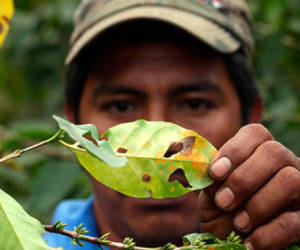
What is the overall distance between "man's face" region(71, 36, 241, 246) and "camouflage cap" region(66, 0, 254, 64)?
0.05 metres

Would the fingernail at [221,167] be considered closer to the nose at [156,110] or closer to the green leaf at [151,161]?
the green leaf at [151,161]

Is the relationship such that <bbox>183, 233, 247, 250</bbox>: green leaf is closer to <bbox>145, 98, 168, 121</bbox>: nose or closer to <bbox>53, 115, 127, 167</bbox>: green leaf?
<bbox>53, 115, 127, 167</bbox>: green leaf

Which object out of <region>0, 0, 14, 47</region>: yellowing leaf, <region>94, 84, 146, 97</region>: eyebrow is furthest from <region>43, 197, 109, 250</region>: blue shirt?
<region>0, 0, 14, 47</region>: yellowing leaf

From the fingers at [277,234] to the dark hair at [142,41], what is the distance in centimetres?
82

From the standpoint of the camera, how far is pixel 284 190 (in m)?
0.68

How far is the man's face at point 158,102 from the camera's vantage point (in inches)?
51.3

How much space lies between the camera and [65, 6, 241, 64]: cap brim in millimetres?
1431

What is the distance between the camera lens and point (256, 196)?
0.69m

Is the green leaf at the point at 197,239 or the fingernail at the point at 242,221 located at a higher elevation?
the green leaf at the point at 197,239

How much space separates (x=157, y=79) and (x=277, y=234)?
29.1 inches

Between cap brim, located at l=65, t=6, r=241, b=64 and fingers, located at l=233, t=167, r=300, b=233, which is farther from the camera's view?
cap brim, located at l=65, t=6, r=241, b=64

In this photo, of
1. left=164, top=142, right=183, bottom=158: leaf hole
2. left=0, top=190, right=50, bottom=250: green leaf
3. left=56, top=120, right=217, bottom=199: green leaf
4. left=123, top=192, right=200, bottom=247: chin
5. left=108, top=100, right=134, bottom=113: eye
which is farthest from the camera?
left=108, top=100, right=134, bottom=113: eye

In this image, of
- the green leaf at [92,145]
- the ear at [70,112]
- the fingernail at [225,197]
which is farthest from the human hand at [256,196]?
the ear at [70,112]

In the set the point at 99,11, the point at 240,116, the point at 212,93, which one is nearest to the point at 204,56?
the point at 212,93
